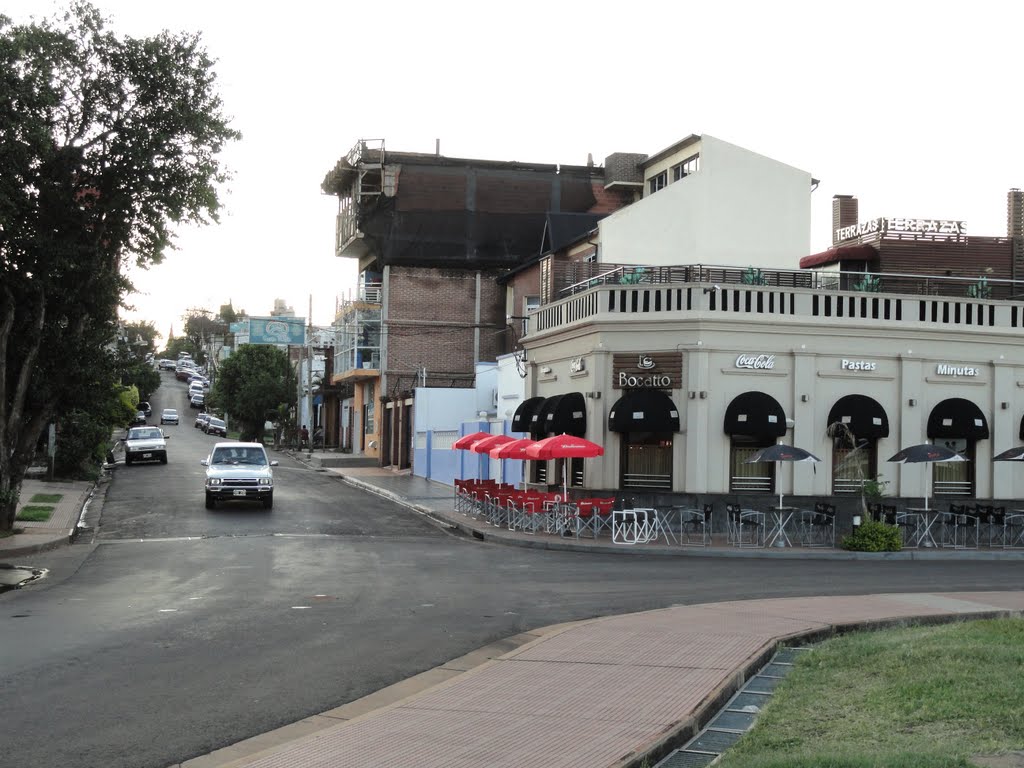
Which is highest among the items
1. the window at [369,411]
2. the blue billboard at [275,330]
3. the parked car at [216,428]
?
the blue billboard at [275,330]

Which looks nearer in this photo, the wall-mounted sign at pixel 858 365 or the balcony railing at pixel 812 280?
the wall-mounted sign at pixel 858 365

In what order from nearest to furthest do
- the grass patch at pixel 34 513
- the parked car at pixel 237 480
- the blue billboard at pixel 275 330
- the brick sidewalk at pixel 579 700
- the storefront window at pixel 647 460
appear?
the brick sidewalk at pixel 579 700 < the grass patch at pixel 34 513 < the storefront window at pixel 647 460 < the parked car at pixel 237 480 < the blue billboard at pixel 275 330

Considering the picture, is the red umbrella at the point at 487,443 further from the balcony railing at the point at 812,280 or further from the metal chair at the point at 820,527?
the metal chair at the point at 820,527

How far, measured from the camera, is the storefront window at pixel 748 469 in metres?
28.7

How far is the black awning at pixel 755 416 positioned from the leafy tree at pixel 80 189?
13.4m

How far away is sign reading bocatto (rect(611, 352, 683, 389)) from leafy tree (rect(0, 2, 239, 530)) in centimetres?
1086

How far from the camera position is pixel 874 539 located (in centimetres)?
2439

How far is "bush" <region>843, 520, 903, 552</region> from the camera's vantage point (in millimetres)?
24312

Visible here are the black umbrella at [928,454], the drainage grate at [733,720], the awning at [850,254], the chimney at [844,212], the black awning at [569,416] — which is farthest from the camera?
the chimney at [844,212]

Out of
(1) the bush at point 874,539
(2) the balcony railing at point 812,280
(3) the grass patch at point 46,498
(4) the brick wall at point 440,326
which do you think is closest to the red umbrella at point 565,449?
(2) the balcony railing at point 812,280

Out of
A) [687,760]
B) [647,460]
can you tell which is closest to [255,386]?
[647,460]

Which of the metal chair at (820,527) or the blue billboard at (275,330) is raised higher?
the blue billboard at (275,330)

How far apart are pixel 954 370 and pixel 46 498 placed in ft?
82.7

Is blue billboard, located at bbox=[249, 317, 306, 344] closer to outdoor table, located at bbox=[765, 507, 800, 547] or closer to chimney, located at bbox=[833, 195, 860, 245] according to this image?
chimney, located at bbox=[833, 195, 860, 245]
